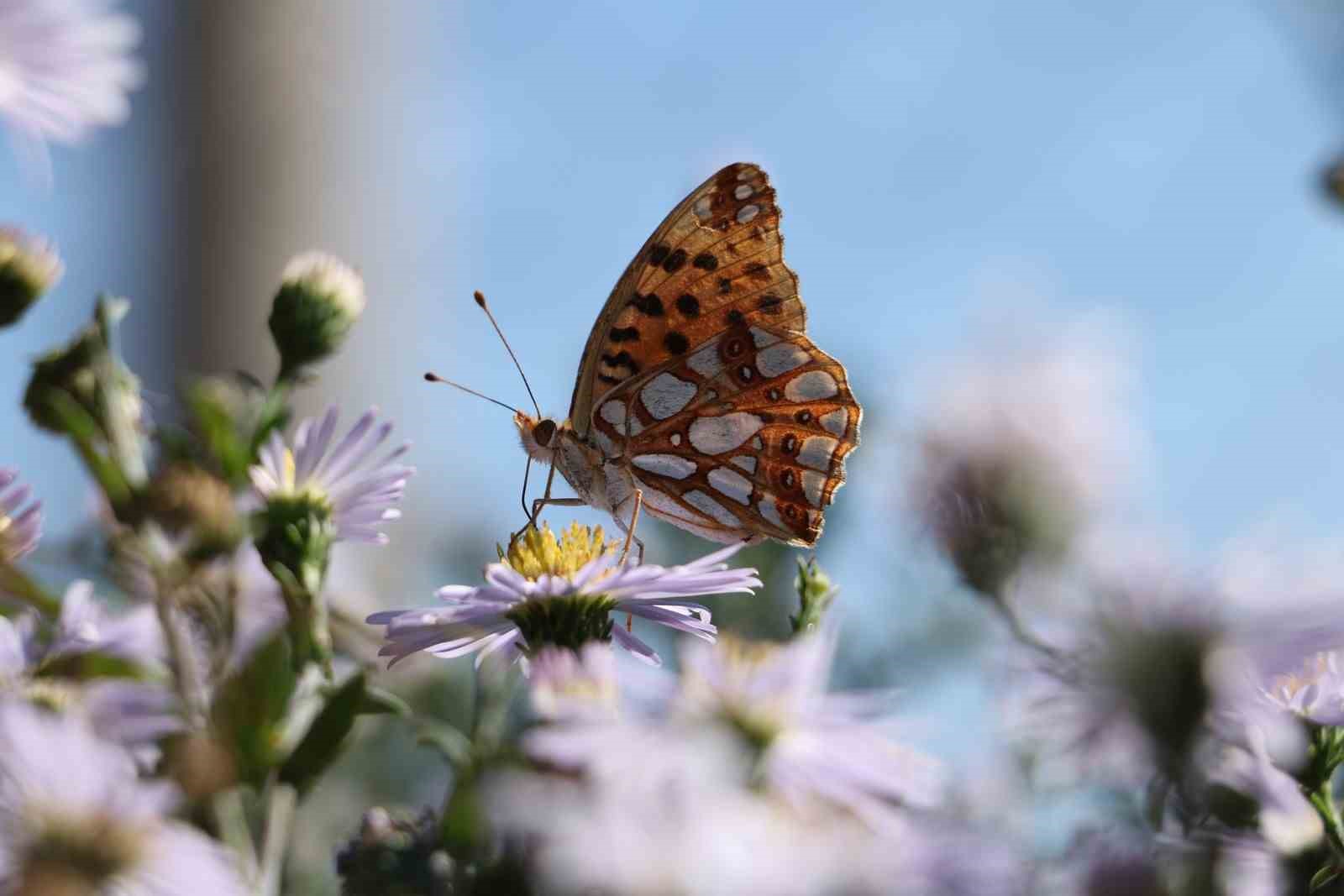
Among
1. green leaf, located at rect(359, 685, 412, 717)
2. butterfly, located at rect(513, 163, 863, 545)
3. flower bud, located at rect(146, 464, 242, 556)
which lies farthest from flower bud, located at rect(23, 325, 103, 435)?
butterfly, located at rect(513, 163, 863, 545)

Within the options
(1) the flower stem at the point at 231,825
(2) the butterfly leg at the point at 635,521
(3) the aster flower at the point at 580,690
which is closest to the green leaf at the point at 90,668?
(1) the flower stem at the point at 231,825

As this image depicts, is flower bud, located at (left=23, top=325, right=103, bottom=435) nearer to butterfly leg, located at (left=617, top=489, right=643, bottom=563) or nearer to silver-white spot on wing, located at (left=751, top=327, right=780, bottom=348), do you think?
butterfly leg, located at (left=617, top=489, right=643, bottom=563)

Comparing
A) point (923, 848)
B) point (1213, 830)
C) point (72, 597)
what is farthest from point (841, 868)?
point (72, 597)

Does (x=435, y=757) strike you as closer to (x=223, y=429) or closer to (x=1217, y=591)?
(x=223, y=429)

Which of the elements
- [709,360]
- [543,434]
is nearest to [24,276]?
[543,434]

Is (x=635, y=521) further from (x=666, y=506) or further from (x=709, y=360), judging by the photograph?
(x=709, y=360)

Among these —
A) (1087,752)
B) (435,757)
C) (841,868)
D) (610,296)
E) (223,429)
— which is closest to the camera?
(841,868)
